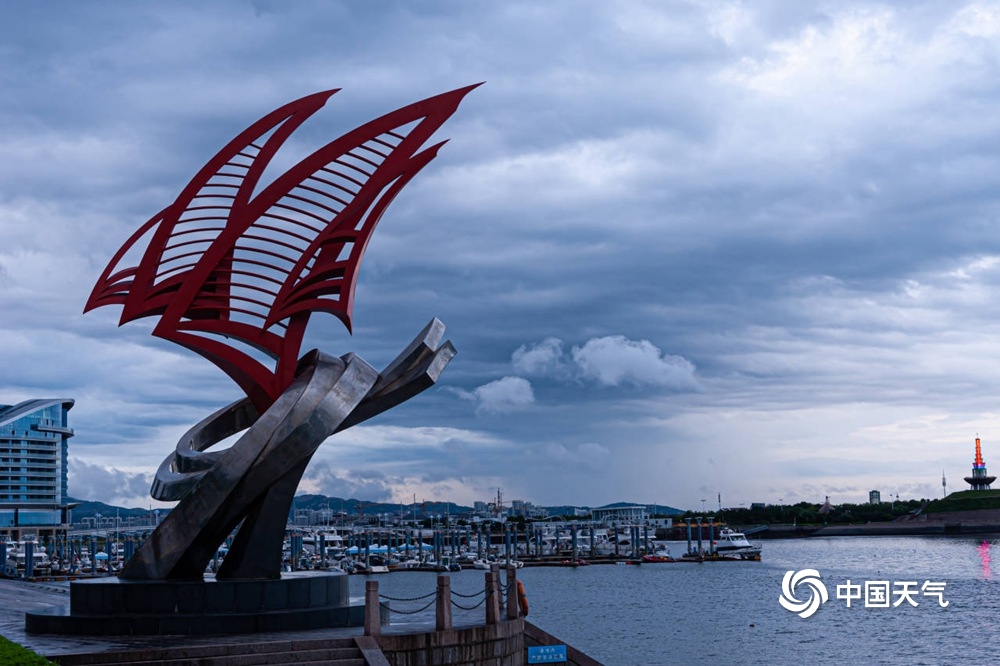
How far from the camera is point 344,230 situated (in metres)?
26.1

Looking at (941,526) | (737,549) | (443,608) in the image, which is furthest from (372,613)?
(941,526)

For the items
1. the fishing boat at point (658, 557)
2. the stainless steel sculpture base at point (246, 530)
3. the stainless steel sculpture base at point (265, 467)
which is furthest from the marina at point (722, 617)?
the fishing boat at point (658, 557)

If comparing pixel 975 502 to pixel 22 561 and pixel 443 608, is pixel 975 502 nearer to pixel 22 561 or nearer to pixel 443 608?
pixel 22 561

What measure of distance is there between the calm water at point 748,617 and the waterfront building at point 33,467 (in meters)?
61.4

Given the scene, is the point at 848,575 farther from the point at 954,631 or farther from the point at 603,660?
the point at 603,660

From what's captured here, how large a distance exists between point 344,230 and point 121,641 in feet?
32.7

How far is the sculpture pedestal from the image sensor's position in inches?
934

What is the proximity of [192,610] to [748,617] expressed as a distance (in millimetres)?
44677

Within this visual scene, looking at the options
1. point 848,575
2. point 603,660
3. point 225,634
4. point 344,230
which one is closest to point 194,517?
point 225,634

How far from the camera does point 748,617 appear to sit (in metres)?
62.8

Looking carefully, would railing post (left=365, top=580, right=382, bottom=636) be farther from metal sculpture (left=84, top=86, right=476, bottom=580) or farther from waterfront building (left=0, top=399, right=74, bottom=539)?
waterfront building (left=0, top=399, right=74, bottom=539)

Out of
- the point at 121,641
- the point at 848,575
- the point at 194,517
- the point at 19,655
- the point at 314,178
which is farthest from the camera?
the point at 848,575

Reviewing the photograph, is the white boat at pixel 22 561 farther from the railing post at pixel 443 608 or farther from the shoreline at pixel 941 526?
the shoreline at pixel 941 526

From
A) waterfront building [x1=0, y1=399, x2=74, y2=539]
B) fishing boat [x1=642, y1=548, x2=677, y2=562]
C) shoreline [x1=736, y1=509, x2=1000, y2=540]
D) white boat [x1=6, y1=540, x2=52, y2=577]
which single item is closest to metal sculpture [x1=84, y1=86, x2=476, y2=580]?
white boat [x1=6, y1=540, x2=52, y2=577]
